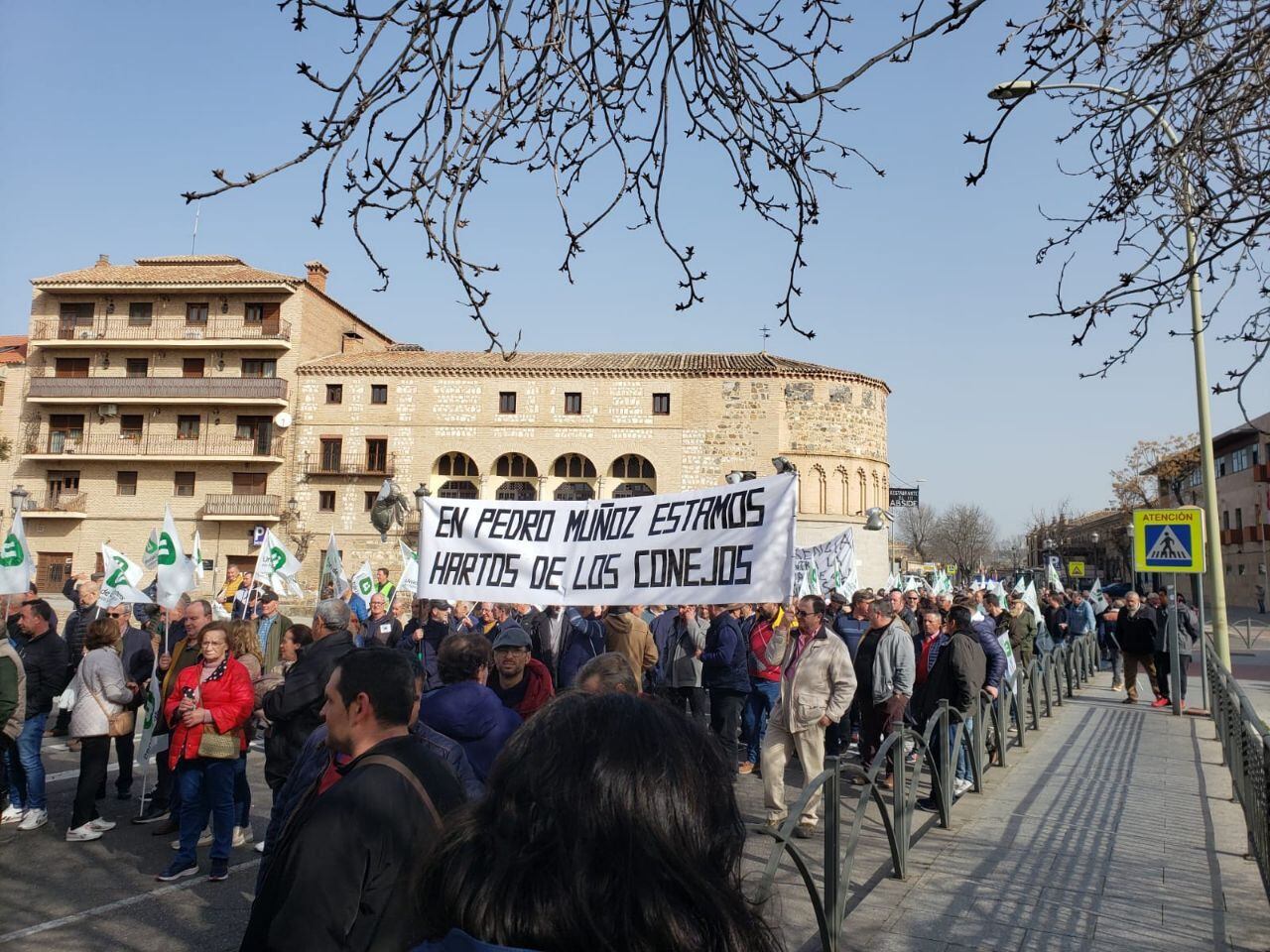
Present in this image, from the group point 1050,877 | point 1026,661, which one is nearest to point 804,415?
point 1026,661

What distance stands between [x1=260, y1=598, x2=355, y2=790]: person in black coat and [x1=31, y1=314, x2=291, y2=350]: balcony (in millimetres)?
41104

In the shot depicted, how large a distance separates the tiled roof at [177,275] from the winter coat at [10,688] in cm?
4033

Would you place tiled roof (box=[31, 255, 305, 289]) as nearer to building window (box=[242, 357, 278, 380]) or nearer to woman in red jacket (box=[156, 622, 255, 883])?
building window (box=[242, 357, 278, 380])

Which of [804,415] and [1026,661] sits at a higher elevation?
[804,415]

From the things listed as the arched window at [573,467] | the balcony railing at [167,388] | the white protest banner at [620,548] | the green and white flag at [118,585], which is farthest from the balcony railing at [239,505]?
the white protest banner at [620,548]

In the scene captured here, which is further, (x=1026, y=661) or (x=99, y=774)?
(x=1026, y=661)

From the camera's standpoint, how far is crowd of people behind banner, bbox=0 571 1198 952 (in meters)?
1.28

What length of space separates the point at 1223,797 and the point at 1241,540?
A: 2181 inches

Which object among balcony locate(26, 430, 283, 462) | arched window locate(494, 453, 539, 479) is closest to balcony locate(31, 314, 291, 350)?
balcony locate(26, 430, 283, 462)

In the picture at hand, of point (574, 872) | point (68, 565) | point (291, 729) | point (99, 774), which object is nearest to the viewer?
point (574, 872)

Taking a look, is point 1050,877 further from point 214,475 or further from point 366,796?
point 214,475

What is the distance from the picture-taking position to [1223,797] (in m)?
8.24

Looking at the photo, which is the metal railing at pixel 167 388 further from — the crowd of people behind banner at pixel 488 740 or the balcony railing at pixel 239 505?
the crowd of people behind banner at pixel 488 740

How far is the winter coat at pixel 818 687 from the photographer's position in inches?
295
